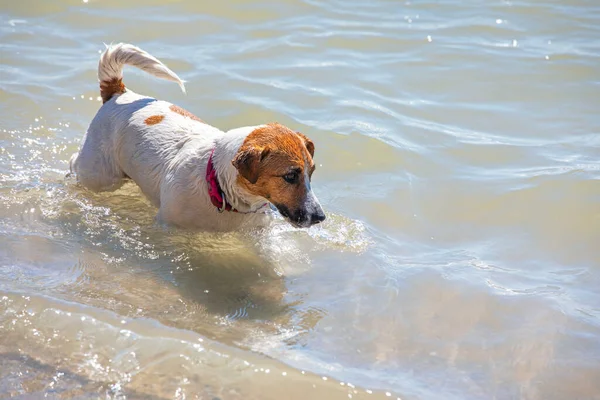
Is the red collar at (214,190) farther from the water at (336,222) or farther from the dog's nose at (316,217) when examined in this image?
the dog's nose at (316,217)

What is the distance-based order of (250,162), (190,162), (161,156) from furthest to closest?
1. (161,156)
2. (190,162)
3. (250,162)

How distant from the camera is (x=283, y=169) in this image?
5.76 meters

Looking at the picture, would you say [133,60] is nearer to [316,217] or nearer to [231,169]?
[231,169]

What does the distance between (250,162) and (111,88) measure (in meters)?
2.32

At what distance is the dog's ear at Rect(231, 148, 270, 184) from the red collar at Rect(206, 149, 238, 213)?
19.2 inches

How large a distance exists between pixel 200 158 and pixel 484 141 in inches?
158

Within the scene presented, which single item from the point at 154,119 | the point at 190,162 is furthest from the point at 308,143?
the point at 154,119

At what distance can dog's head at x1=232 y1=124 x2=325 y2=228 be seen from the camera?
577 cm

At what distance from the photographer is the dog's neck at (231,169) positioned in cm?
606

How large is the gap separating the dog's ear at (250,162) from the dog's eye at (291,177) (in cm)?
22

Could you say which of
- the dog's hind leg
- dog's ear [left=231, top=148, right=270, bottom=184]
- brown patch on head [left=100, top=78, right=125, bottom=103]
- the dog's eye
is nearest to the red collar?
dog's ear [left=231, top=148, right=270, bottom=184]

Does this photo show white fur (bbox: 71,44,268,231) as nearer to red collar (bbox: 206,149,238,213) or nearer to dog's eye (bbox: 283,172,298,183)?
red collar (bbox: 206,149,238,213)

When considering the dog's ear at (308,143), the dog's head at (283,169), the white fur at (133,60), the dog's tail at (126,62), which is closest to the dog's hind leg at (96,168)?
the dog's tail at (126,62)

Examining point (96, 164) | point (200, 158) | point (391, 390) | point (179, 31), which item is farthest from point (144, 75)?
point (391, 390)
